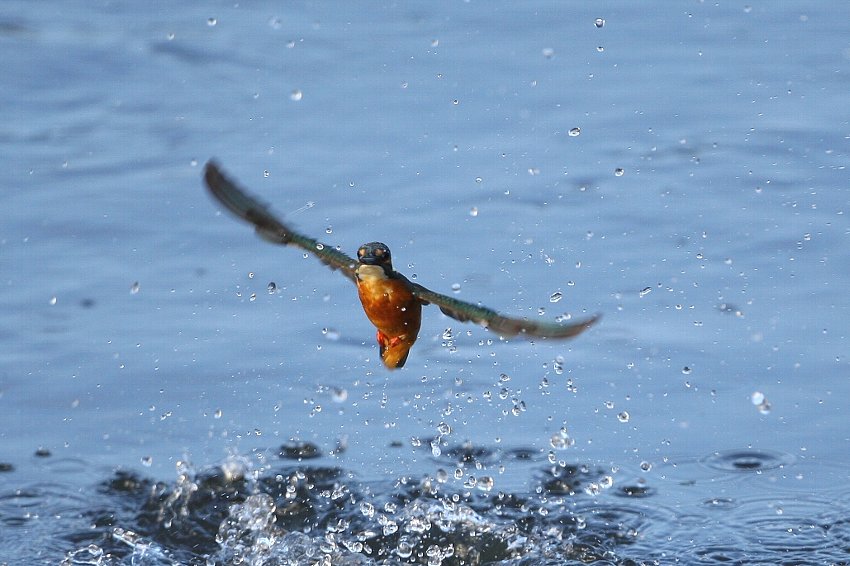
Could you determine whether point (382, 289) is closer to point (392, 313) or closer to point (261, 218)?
point (392, 313)

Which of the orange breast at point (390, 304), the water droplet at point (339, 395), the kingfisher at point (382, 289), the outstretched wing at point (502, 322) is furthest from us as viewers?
the water droplet at point (339, 395)

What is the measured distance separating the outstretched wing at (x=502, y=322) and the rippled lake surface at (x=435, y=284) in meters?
1.22

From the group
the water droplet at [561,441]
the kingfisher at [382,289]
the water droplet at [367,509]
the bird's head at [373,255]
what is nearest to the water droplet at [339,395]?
the water droplet at [367,509]

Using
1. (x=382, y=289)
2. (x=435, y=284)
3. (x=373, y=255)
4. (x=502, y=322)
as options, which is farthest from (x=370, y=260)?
(x=435, y=284)

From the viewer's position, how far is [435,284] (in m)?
6.55

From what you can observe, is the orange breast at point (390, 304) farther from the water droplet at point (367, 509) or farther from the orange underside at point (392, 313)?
the water droplet at point (367, 509)

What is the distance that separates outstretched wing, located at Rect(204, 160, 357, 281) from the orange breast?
0.18 meters

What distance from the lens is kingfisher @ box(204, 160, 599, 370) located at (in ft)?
13.4

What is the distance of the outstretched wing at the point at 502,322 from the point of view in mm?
3764

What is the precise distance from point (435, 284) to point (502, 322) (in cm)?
256

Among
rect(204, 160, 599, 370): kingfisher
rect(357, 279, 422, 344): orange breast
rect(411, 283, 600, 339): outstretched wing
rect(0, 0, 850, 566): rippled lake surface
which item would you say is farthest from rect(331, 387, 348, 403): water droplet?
rect(411, 283, 600, 339): outstretched wing

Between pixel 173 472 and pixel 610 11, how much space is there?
5.34 meters

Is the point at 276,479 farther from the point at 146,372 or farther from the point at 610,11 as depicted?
the point at 610,11

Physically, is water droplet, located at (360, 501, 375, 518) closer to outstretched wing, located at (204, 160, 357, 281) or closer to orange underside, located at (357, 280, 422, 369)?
orange underside, located at (357, 280, 422, 369)
